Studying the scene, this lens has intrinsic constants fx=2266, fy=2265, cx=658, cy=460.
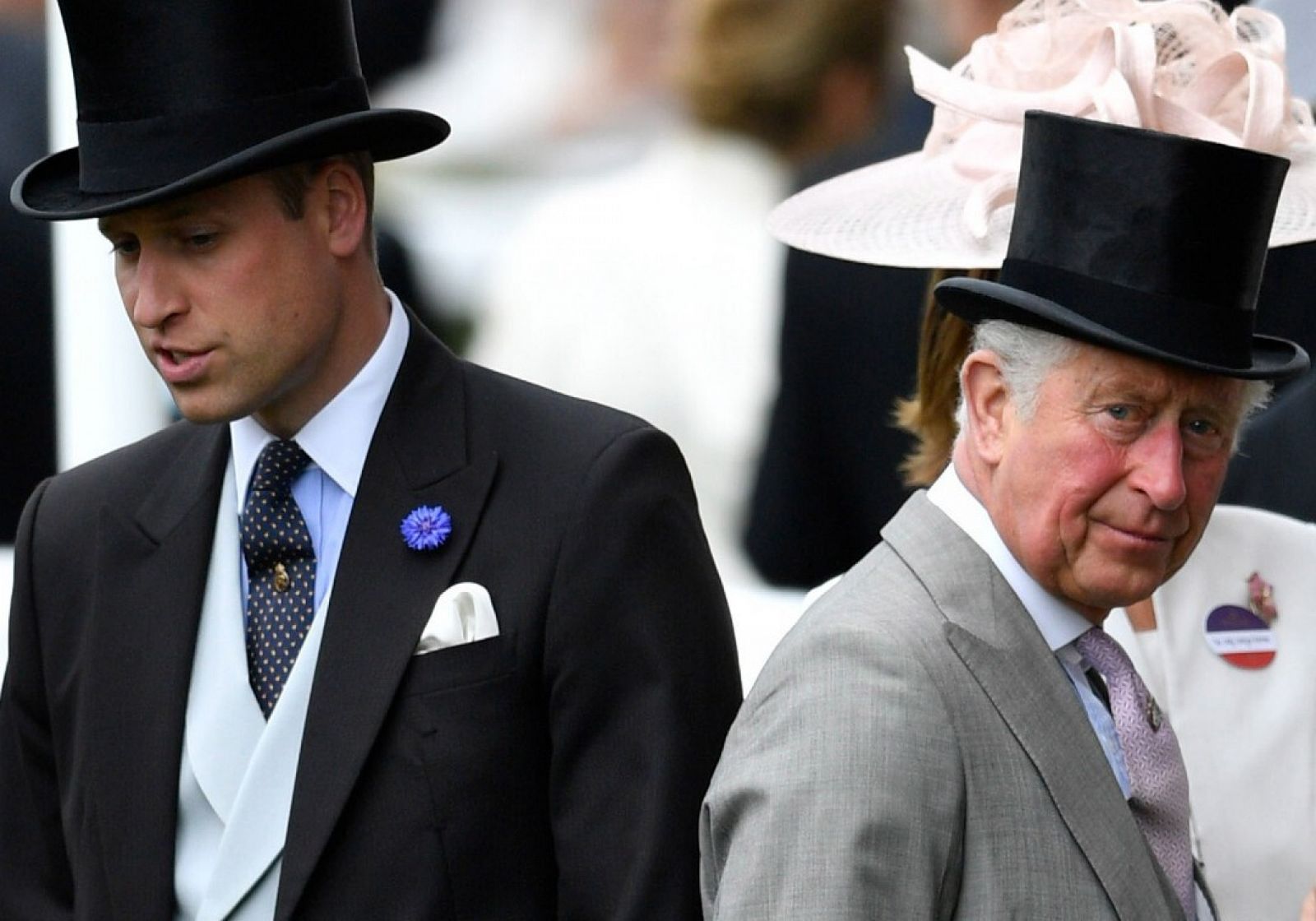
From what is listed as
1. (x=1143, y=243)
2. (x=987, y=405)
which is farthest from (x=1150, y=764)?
(x=1143, y=243)

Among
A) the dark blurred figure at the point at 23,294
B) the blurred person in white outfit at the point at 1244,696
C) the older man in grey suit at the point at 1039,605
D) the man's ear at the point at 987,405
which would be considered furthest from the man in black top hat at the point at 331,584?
the dark blurred figure at the point at 23,294

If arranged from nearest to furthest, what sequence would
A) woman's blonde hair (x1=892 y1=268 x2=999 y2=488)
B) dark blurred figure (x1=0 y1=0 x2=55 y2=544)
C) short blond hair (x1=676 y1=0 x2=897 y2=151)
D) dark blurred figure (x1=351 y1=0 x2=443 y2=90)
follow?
woman's blonde hair (x1=892 y1=268 x2=999 y2=488) → short blond hair (x1=676 y1=0 x2=897 y2=151) → dark blurred figure (x1=351 y1=0 x2=443 y2=90) → dark blurred figure (x1=0 y1=0 x2=55 y2=544)

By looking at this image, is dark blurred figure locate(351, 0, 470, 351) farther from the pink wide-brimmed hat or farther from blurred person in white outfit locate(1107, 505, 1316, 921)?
blurred person in white outfit locate(1107, 505, 1316, 921)

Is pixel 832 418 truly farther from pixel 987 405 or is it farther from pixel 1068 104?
pixel 987 405

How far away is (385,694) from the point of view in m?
2.55

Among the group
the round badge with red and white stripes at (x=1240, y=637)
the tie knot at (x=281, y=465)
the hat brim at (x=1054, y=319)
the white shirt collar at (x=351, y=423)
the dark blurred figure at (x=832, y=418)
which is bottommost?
the dark blurred figure at (x=832, y=418)

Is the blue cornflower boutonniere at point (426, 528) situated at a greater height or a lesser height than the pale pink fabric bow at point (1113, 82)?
lesser

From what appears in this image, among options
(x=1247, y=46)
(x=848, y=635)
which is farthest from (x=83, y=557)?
(x=1247, y=46)

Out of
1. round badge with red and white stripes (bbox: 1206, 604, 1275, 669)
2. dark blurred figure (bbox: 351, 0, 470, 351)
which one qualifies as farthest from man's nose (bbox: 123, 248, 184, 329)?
dark blurred figure (bbox: 351, 0, 470, 351)

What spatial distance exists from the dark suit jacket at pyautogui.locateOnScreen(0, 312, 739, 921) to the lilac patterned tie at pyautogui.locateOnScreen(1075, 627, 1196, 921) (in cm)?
46

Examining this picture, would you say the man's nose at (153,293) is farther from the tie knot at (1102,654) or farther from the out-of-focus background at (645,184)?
the out-of-focus background at (645,184)

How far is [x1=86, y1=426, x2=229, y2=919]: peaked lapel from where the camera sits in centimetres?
263

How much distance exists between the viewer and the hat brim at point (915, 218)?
2.98 metres

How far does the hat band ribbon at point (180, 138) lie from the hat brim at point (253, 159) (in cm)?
2
